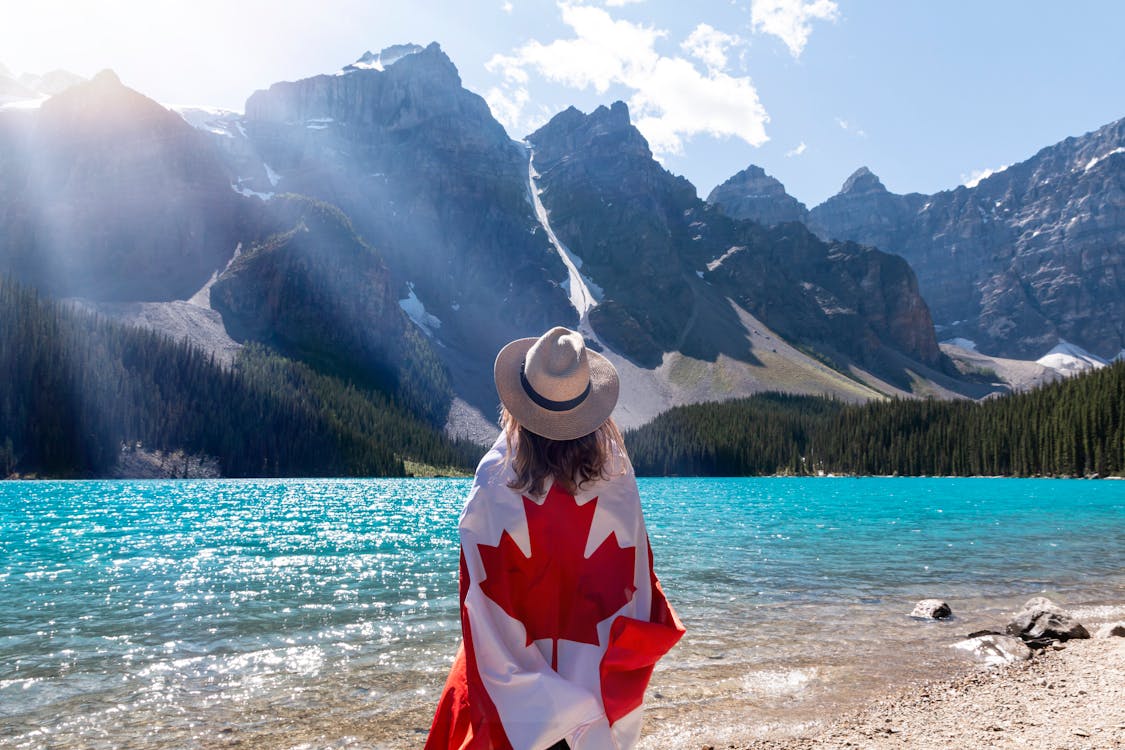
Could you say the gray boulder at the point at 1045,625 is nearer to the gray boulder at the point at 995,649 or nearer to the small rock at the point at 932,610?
the gray boulder at the point at 995,649

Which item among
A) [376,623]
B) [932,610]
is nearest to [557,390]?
[376,623]

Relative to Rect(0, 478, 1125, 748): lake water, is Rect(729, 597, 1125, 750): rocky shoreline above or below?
above

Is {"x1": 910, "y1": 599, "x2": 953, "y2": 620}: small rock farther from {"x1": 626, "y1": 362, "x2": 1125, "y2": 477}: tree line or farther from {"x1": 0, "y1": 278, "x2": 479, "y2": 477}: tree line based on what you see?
{"x1": 0, "y1": 278, "x2": 479, "y2": 477}: tree line

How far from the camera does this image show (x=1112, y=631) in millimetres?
14344

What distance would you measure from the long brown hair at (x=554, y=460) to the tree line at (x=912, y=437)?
124 m

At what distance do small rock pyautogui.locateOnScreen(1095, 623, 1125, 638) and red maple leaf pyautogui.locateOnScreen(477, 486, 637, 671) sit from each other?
1529cm

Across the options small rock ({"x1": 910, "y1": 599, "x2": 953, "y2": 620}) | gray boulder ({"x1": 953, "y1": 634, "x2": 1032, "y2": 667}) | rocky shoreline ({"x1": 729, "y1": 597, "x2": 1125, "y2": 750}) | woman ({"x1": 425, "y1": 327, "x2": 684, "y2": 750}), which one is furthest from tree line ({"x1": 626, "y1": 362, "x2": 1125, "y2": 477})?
woman ({"x1": 425, "y1": 327, "x2": 684, "y2": 750})

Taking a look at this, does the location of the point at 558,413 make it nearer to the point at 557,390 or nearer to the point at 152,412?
the point at 557,390

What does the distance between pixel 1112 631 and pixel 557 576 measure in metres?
15.8

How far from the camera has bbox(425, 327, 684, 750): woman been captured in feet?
10.9

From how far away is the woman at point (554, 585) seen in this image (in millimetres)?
3324

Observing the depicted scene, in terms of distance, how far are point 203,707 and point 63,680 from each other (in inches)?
118

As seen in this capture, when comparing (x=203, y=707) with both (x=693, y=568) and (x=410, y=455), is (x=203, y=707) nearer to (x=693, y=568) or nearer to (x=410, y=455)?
(x=693, y=568)

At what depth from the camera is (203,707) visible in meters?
10.4
